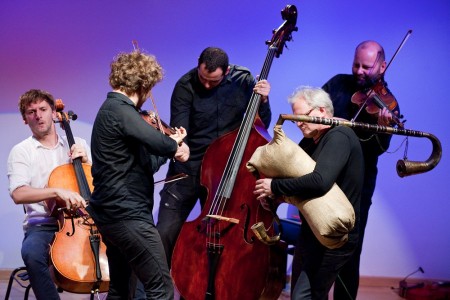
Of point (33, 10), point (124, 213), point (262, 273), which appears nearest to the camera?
point (124, 213)

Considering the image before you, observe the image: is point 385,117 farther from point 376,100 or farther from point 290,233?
point 290,233

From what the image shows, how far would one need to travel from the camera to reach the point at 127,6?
15.0ft

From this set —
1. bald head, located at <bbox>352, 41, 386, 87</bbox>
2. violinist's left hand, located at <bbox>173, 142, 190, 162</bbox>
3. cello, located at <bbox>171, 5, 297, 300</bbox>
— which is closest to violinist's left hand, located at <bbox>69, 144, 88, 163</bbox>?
cello, located at <bbox>171, 5, 297, 300</bbox>

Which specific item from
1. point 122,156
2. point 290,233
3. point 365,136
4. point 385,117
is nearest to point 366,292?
point 290,233

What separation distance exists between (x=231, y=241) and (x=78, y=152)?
98 cm

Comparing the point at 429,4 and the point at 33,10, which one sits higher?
the point at 429,4

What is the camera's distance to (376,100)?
3.37 m

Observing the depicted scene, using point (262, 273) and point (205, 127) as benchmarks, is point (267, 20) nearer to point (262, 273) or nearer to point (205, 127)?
point (205, 127)

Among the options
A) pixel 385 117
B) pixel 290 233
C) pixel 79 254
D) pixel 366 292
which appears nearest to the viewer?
pixel 79 254

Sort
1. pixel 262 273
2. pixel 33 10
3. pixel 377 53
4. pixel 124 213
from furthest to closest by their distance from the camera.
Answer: pixel 33 10
pixel 377 53
pixel 262 273
pixel 124 213

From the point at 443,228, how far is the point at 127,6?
9.49 ft

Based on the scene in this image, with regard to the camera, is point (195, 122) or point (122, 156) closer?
point (122, 156)


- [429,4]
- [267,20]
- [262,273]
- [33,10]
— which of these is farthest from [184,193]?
[429,4]

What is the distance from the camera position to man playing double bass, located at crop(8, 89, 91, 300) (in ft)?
10.6
